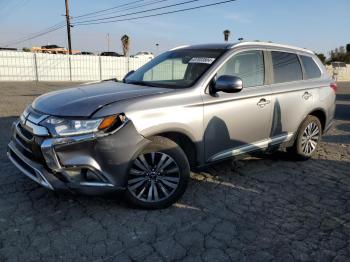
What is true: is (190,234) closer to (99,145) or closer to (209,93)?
(99,145)

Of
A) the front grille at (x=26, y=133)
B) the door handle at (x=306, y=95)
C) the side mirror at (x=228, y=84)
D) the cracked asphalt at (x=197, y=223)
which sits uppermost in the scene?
the side mirror at (x=228, y=84)

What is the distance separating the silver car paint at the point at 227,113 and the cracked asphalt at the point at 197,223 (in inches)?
23.4

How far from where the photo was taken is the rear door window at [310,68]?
5.54m

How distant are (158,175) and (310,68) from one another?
3392mm

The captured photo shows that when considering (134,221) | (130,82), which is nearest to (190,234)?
(134,221)

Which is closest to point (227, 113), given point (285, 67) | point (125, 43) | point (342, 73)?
point (285, 67)

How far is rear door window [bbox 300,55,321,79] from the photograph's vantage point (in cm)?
554

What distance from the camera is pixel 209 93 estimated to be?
405 centimetres

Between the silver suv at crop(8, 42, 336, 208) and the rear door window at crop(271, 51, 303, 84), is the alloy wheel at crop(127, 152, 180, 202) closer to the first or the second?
the silver suv at crop(8, 42, 336, 208)

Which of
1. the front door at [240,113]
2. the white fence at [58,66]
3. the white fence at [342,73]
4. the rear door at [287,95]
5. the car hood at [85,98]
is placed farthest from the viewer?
the white fence at [342,73]

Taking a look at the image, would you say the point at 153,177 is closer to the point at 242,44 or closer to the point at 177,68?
the point at 177,68

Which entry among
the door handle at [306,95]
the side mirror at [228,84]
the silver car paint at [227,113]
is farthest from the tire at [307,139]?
the side mirror at [228,84]

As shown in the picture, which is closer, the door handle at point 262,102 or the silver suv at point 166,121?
the silver suv at point 166,121

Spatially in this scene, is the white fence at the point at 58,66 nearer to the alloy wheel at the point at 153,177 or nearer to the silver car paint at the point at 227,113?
the silver car paint at the point at 227,113
